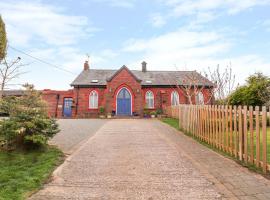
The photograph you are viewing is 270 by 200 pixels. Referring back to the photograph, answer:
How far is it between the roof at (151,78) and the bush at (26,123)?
2231 centimetres

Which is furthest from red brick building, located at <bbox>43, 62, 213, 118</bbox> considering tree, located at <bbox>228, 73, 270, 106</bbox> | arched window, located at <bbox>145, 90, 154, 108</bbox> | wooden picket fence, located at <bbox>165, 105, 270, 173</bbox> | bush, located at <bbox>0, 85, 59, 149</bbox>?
bush, located at <bbox>0, 85, 59, 149</bbox>

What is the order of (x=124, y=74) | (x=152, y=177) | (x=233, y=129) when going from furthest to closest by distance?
(x=124, y=74) < (x=233, y=129) < (x=152, y=177)

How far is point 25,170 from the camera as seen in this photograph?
566cm

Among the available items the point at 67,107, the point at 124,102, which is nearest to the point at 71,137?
the point at 124,102

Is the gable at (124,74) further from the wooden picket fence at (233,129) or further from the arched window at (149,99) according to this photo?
the wooden picket fence at (233,129)

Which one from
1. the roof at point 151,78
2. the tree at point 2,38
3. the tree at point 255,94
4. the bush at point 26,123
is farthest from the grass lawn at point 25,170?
the roof at point 151,78

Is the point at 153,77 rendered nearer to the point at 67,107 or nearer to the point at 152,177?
the point at 67,107

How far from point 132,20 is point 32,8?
654 cm

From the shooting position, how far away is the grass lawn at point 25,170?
4.39 metres

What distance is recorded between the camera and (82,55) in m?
36.2

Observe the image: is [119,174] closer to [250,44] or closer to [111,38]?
[111,38]

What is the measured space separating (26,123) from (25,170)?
2.05 meters

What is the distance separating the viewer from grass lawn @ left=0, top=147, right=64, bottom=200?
4.39 metres

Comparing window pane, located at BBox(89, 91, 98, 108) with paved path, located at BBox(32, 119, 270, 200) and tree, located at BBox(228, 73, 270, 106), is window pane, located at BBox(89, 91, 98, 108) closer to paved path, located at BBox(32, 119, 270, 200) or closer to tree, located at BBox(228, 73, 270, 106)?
A: tree, located at BBox(228, 73, 270, 106)
